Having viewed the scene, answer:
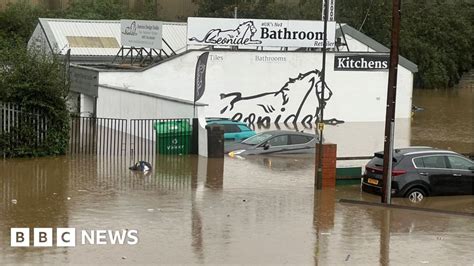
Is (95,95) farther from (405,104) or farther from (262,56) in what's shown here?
(405,104)

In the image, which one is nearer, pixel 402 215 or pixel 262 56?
pixel 402 215

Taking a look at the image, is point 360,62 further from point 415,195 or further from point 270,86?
point 415,195

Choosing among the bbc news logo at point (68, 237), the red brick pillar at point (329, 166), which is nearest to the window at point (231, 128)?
the red brick pillar at point (329, 166)

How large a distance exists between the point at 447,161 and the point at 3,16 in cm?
5429

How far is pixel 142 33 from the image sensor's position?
42.2 meters

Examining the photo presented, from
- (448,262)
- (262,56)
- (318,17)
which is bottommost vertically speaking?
(448,262)

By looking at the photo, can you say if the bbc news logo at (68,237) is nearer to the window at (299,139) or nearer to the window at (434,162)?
the window at (434,162)

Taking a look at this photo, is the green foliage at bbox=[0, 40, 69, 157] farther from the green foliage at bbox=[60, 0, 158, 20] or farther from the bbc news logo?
the green foliage at bbox=[60, 0, 158, 20]

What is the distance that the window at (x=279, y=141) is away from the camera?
29500mm

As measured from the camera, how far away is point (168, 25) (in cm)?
5328

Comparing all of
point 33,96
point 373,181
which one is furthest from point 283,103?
point 373,181

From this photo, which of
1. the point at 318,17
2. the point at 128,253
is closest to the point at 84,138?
the point at 128,253

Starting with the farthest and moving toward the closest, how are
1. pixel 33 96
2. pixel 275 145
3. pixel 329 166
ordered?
pixel 275 145
pixel 33 96
pixel 329 166

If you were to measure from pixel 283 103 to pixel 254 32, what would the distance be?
3.86 m
